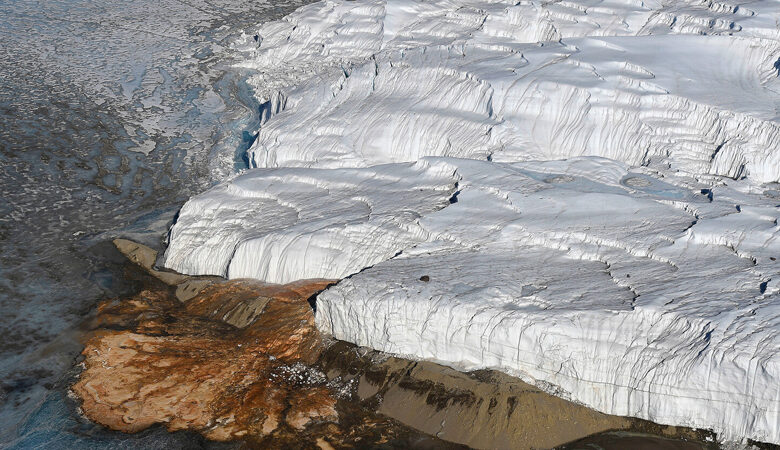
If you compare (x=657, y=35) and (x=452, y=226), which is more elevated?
(x=657, y=35)

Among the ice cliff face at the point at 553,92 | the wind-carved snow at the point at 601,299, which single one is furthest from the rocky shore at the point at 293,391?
the ice cliff face at the point at 553,92

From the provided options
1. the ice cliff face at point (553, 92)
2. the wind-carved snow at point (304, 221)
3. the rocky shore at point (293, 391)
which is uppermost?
the ice cliff face at point (553, 92)

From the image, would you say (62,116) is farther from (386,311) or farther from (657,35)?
(657,35)

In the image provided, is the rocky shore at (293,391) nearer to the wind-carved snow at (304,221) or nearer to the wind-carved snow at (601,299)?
the wind-carved snow at (601,299)

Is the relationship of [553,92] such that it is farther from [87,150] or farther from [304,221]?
[87,150]

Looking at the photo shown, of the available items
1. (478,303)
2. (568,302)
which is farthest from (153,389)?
(568,302)

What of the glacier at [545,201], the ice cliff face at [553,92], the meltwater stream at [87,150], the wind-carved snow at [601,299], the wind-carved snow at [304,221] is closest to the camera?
the wind-carved snow at [601,299]
